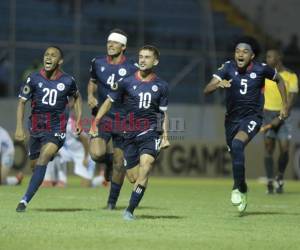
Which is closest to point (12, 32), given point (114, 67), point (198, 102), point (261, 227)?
point (198, 102)

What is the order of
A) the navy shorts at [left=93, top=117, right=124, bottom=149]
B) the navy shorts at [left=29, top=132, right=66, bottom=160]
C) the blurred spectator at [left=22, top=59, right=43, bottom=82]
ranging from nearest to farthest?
the navy shorts at [left=29, top=132, right=66, bottom=160] < the navy shorts at [left=93, top=117, right=124, bottom=149] < the blurred spectator at [left=22, top=59, right=43, bottom=82]

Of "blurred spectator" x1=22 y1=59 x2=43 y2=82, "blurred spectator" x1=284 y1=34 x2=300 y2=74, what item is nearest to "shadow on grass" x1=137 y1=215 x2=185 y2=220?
"blurred spectator" x1=22 y1=59 x2=43 y2=82

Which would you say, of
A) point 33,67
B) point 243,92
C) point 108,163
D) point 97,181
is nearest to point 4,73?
point 33,67

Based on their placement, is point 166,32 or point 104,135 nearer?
point 104,135

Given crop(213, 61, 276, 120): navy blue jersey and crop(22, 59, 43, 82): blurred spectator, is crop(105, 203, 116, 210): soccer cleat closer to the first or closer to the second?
crop(213, 61, 276, 120): navy blue jersey

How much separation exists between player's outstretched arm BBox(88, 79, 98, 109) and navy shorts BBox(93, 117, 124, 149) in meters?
0.35

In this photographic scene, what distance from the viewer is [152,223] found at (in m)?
11.7

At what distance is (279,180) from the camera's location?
1867cm

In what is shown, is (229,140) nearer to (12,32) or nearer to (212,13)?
(12,32)

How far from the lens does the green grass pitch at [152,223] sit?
384 inches

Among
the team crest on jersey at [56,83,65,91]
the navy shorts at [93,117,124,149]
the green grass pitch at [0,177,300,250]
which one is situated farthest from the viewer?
the navy shorts at [93,117,124,149]

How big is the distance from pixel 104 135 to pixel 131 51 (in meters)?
11.0

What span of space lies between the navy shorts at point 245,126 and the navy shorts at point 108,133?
4.77ft

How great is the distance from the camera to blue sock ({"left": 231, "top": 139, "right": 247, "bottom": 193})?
13156 millimetres
